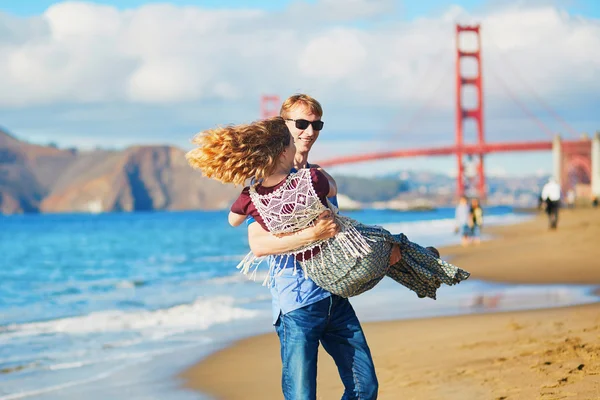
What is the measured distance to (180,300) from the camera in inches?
442

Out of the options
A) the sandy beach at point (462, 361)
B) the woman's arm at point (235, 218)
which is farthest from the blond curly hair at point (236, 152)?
the sandy beach at point (462, 361)

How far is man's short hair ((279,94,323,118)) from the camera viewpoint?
2.77 meters

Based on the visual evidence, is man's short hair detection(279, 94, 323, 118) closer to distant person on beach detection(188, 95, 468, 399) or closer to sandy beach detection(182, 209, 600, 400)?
distant person on beach detection(188, 95, 468, 399)

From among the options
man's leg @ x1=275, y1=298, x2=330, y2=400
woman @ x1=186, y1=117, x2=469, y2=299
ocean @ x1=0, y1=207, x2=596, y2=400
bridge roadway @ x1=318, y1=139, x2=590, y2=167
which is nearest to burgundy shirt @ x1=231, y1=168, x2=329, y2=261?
woman @ x1=186, y1=117, x2=469, y2=299

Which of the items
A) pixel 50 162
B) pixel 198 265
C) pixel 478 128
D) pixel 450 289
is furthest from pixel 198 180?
pixel 450 289

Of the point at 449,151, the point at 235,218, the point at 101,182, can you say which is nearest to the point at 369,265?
the point at 235,218

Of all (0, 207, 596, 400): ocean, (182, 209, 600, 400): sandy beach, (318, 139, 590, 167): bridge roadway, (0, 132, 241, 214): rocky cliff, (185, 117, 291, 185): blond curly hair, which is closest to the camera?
(185, 117, 291, 185): blond curly hair

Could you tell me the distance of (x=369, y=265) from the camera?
2.72m

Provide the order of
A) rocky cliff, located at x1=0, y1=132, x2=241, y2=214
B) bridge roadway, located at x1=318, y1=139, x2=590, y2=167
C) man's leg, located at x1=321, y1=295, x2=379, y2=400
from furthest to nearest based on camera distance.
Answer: rocky cliff, located at x1=0, y1=132, x2=241, y2=214 → bridge roadway, located at x1=318, y1=139, x2=590, y2=167 → man's leg, located at x1=321, y1=295, x2=379, y2=400

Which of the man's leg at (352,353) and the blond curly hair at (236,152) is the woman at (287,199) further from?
the man's leg at (352,353)

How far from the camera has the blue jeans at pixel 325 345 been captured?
2.75 m

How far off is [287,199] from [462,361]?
266 centimetres

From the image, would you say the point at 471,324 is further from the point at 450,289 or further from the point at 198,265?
the point at 198,265

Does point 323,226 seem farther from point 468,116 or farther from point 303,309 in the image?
point 468,116
